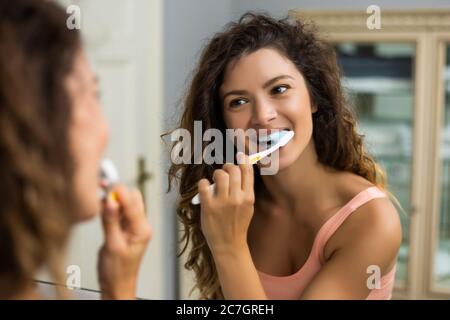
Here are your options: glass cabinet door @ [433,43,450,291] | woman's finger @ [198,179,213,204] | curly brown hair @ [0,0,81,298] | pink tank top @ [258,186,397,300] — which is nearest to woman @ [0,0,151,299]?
curly brown hair @ [0,0,81,298]

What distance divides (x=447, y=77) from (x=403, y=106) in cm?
10

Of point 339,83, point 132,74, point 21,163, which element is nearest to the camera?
point 21,163

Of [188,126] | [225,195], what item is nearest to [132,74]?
[188,126]

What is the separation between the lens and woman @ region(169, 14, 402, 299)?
0.39 metres

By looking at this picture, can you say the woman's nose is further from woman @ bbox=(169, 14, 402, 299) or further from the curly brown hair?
the curly brown hair

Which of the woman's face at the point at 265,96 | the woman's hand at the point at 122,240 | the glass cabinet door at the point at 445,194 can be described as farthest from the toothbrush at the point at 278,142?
the glass cabinet door at the point at 445,194

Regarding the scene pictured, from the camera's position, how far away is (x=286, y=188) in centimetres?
48

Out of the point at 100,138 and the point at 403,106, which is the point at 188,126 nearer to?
the point at 100,138

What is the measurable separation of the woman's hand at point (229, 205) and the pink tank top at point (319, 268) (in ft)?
0.26

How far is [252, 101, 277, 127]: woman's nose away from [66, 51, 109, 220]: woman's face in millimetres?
156

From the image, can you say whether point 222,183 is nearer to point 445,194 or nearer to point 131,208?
point 131,208

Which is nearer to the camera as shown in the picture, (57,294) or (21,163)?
(21,163)

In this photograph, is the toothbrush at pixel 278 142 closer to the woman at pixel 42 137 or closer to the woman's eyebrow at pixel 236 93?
the woman's eyebrow at pixel 236 93
